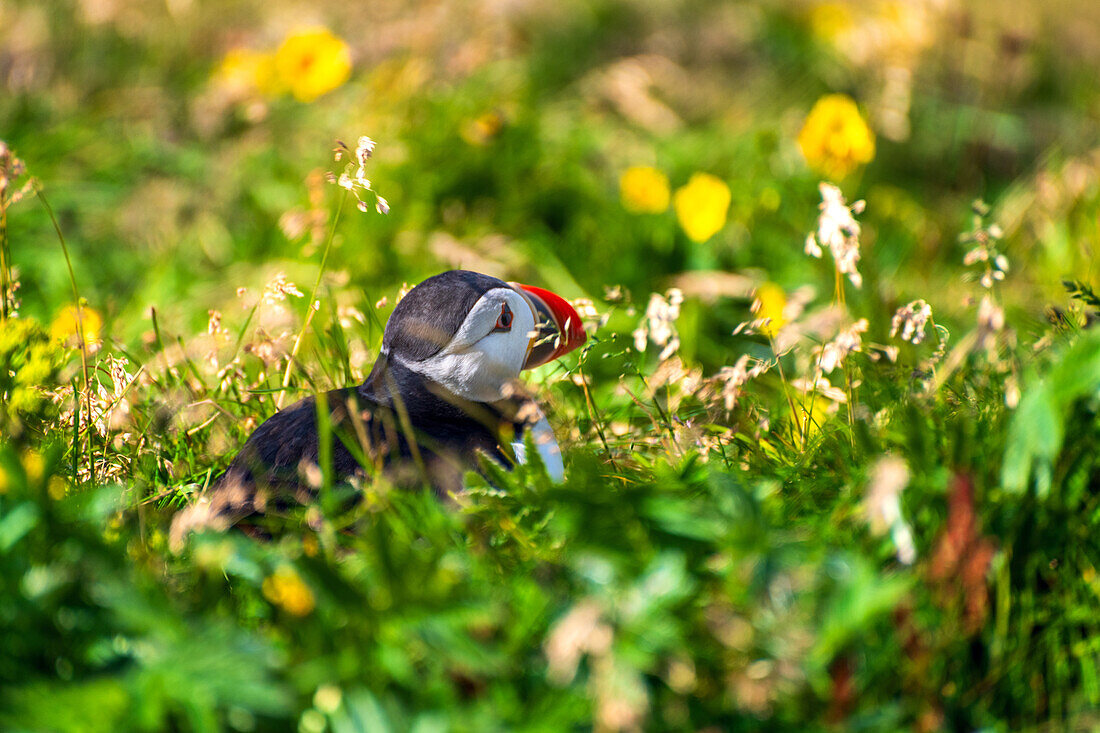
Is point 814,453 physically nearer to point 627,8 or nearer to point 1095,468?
point 1095,468

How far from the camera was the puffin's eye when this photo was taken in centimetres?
246

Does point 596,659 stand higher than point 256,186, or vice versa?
point 596,659

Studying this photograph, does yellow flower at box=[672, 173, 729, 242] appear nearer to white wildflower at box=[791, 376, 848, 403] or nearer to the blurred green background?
the blurred green background

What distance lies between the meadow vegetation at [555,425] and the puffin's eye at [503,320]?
19 cm

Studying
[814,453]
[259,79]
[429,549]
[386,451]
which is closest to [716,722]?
[429,549]

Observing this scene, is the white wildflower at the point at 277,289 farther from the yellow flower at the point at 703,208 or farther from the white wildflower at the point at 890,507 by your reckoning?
the yellow flower at the point at 703,208

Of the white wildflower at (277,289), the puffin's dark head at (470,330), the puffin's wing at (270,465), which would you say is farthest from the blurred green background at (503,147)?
the puffin's wing at (270,465)

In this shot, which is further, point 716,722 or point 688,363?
point 688,363

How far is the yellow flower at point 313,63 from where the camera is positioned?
418cm

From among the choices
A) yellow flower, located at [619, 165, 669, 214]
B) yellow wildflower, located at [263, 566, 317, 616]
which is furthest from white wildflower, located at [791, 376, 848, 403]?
yellow flower, located at [619, 165, 669, 214]

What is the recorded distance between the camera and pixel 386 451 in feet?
7.07

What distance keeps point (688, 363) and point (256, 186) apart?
2.63 m

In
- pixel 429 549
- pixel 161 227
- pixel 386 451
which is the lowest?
pixel 161 227

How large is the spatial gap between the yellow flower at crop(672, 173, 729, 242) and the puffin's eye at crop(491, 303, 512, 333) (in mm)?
1848
